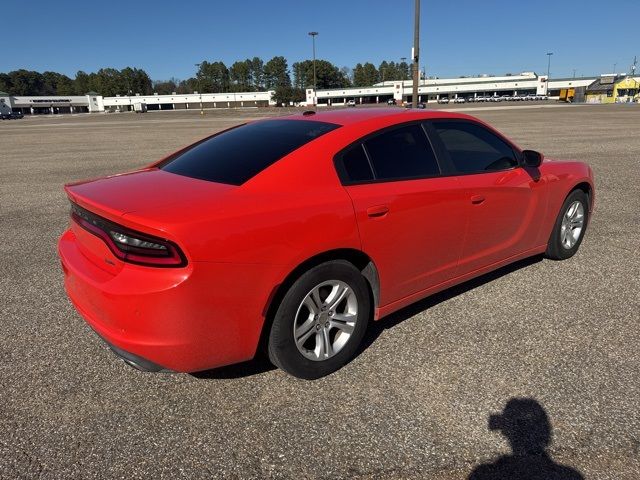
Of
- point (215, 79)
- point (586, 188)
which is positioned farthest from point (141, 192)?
point (215, 79)

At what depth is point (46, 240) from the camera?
6055 mm

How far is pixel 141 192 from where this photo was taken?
8.87 ft

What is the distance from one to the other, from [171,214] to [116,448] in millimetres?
1209

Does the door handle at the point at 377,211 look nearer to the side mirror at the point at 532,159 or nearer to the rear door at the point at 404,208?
the rear door at the point at 404,208

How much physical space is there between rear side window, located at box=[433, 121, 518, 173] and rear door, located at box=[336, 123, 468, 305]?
250 mm

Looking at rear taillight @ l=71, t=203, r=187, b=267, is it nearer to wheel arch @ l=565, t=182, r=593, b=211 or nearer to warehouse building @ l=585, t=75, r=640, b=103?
wheel arch @ l=565, t=182, r=593, b=211

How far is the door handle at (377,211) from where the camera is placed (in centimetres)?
290

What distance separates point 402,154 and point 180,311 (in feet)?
6.00

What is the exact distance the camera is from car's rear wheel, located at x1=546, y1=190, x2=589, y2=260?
468 cm

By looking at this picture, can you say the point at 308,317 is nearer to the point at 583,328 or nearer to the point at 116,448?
the point at 116,448

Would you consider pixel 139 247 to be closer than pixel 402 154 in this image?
Yes

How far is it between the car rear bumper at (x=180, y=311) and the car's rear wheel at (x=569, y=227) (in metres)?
3.39

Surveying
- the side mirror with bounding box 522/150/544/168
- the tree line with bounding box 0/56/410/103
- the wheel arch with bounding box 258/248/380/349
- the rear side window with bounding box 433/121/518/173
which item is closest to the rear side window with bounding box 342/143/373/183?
the wheel arch with bounding box 258/248/380/349

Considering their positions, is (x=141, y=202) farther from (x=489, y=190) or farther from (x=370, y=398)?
(x=489, y=190)
